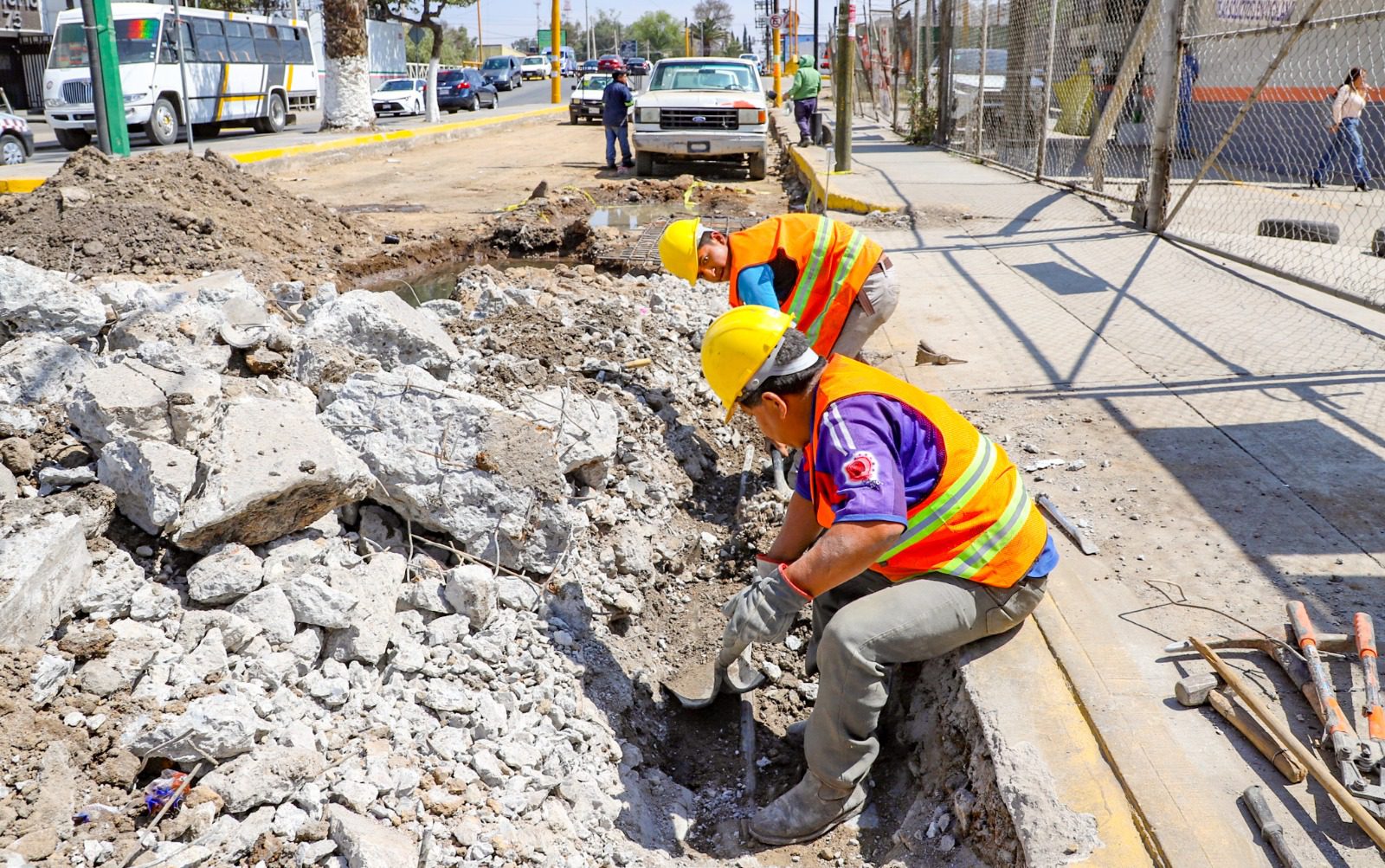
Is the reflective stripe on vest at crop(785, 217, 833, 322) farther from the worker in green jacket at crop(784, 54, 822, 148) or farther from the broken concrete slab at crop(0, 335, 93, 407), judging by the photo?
the worker in green jacket at crop(784, 54, 822, 148)

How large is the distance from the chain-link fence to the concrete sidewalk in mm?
743

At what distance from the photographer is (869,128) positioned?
70.8ft

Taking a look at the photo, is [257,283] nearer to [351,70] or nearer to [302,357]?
[302,357]

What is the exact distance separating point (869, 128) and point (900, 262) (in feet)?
47.5

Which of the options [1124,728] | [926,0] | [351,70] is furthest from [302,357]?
[351,70]

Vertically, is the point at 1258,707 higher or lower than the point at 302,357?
lower

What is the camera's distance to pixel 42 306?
166 inches

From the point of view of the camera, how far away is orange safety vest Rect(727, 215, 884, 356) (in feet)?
14.7

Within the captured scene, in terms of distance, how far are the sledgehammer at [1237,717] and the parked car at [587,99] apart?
2768cm

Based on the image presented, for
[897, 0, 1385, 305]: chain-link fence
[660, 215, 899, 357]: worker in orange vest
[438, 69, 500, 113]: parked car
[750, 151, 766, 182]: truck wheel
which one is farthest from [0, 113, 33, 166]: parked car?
[438, 69, 500, 113]: parked car

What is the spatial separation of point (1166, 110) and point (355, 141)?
15534 mm

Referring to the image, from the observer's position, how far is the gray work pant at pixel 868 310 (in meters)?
4.89

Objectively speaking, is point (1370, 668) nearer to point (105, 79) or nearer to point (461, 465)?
point (461, 465)

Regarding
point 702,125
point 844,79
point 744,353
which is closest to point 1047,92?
point 844,79
